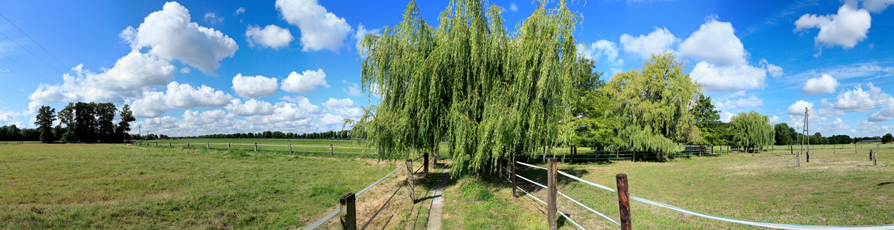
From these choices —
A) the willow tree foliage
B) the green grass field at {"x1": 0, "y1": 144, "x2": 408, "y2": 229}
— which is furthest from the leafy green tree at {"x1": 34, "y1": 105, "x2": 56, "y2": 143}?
the willow tree foliage

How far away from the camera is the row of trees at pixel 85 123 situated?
166 feet

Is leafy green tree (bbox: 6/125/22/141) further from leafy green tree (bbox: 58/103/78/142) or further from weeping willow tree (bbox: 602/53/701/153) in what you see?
weeping willow tree (bbox: 602/53/701/153)

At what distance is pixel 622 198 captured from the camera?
11.4 feet

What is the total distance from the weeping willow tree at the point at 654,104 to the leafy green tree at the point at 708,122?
5.10 m

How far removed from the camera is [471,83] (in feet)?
29.3

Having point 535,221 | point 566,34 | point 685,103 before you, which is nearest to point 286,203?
point 535,221

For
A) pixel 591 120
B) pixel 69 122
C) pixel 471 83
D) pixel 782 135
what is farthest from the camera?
pixel 782 135

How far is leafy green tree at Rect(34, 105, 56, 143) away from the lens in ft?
175

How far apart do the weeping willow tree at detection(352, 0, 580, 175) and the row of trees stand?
6258 cm

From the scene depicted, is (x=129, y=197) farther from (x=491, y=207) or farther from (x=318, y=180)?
(x=491, y=207)

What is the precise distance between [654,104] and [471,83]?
18301 millimetres

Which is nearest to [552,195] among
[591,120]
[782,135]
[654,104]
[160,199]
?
[160,199]

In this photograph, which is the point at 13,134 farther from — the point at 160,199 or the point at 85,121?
the point at 160,199

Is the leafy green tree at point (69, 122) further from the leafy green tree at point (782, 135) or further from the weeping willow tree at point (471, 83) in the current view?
the leafy green tree at point (782, 135)
